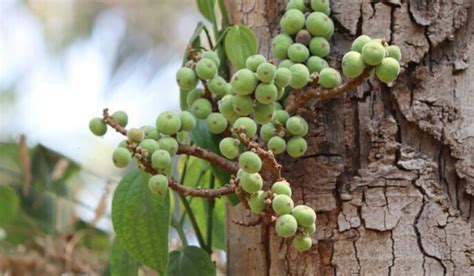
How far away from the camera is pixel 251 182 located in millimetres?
752

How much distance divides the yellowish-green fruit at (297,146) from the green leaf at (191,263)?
182 millimetres

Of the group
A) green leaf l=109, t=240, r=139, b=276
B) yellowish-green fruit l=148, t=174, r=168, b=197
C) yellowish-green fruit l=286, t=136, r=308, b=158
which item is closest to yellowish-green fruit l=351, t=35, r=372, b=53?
yellowish-green fruit l=286, t=136, r=308, b=158

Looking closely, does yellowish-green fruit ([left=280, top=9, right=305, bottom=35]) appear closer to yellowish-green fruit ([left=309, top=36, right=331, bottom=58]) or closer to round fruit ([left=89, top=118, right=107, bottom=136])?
yellowish-green fruit ([left=309, top=36, right=331, bottom=58])

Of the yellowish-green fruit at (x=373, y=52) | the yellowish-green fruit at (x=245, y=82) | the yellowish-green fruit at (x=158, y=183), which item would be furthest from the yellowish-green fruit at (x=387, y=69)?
the yellowish-green fruit at (x=158, y=183)

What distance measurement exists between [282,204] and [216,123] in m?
0.14

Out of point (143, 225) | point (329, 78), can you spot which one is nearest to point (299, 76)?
point (329, 78)

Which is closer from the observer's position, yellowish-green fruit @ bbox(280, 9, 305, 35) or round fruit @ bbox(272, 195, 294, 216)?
round fruit @ bbox(272, 195, 294, 216)

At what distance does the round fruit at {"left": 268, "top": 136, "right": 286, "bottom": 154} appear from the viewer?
81 centimetres

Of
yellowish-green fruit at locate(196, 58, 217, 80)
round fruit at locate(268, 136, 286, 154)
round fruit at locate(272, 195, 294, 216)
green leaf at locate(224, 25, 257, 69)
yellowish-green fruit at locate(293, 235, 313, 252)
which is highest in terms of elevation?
green leaf at locate(224, 25, 257, 69)

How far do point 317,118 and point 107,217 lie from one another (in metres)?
0.90

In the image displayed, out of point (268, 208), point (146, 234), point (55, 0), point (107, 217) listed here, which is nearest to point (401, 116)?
point (268, 208)

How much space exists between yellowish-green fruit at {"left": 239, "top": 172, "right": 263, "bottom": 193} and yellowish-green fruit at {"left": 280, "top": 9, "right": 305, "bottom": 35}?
180mm

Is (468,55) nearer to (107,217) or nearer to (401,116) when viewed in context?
(401,116)

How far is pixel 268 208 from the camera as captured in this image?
776mm
